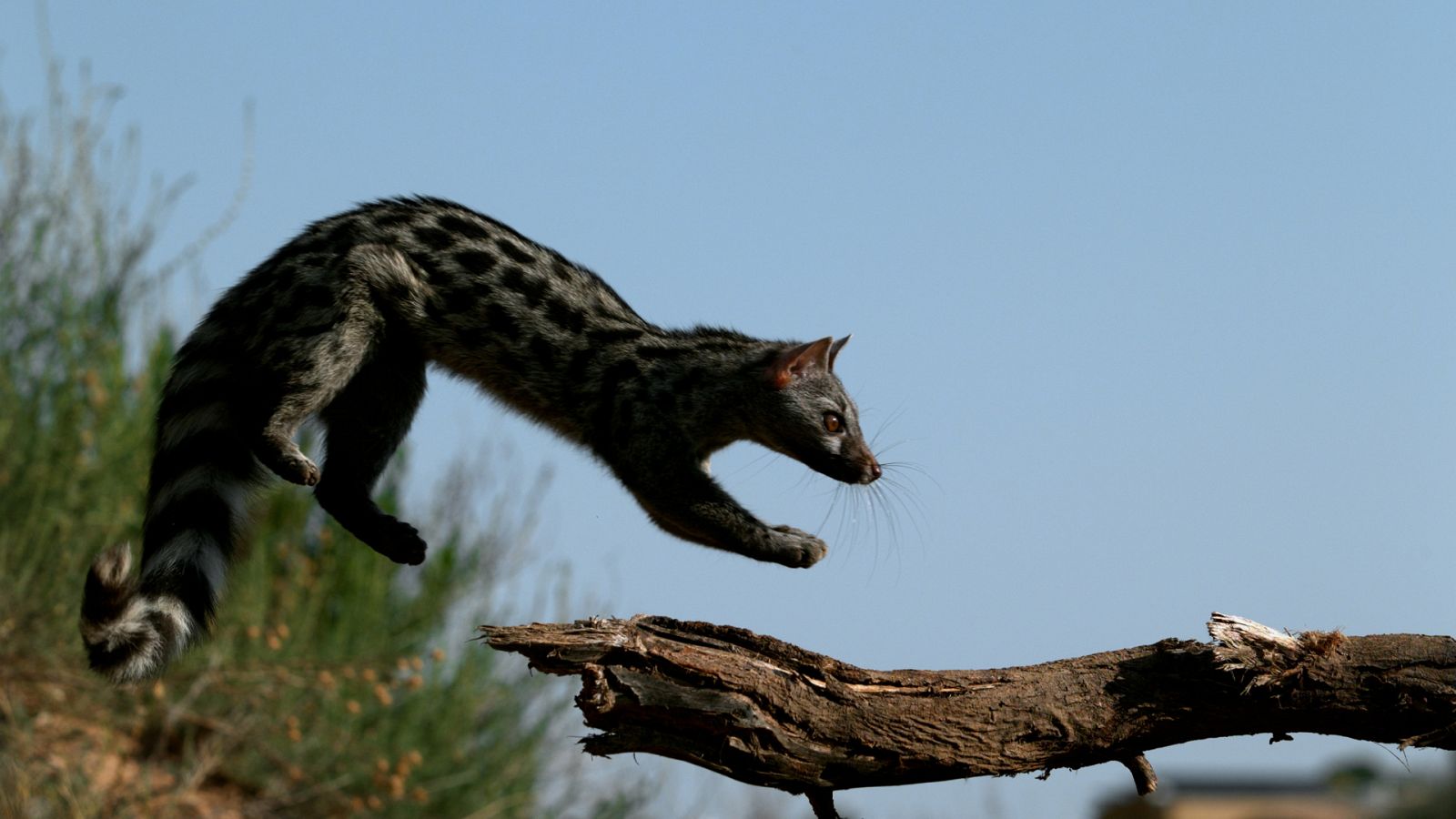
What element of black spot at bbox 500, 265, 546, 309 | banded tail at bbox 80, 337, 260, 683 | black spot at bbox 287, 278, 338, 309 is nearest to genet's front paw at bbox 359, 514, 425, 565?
banded tail at bbox 80, 337, 260, 683

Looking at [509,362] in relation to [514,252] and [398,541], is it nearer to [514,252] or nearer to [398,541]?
[514,252]

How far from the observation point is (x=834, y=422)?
19.8 ft

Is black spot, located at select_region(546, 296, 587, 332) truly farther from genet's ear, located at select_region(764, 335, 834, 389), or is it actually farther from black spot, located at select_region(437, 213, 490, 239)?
genet's ear, located at select_region(764, 335, 834, 389)

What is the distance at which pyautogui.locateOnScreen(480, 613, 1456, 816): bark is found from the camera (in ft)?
13.4

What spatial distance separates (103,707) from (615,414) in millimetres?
8524

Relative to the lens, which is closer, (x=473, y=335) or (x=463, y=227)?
(x=473, y=335)

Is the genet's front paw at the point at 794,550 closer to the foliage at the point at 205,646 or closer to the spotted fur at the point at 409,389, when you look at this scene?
the spotted fur at the point at 409,389

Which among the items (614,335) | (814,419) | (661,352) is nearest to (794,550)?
(814,419)

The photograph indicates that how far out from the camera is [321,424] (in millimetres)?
5637

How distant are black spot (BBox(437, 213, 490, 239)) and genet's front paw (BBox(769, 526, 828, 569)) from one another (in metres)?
1.63

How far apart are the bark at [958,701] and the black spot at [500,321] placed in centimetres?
165

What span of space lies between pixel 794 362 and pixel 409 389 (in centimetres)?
153

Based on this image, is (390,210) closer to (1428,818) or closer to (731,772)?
(731,772)

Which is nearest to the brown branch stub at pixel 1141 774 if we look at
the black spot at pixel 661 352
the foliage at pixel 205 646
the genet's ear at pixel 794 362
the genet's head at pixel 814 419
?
the genet's head at pixel 814 419
